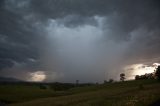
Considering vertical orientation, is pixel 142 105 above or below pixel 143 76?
below

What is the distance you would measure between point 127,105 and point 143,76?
15635 cm

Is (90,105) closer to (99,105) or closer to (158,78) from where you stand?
(99,105)

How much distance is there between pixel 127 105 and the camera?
123ft

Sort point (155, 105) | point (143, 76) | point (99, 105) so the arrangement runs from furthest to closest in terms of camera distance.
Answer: point (143, 76) < point (99, 105) < point (155, 105)

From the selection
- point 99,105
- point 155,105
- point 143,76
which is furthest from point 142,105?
point 143,76

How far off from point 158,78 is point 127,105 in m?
110

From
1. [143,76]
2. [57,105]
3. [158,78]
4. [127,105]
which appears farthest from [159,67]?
[127,105]

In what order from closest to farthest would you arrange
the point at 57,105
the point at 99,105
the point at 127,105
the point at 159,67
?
the point at 127,105, the point at 99,105, the point at 57,105, the point at 159,67

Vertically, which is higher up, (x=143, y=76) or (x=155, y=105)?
(x=143, y=76)

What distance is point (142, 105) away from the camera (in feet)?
117

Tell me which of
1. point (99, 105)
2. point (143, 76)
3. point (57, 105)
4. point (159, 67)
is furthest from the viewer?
point (143, 76)

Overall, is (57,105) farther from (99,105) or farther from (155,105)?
(155,105)

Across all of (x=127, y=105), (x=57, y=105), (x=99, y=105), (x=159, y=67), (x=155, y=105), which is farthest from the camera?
(x=159, y=67)

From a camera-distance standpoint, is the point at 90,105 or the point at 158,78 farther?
the point at 158,78
